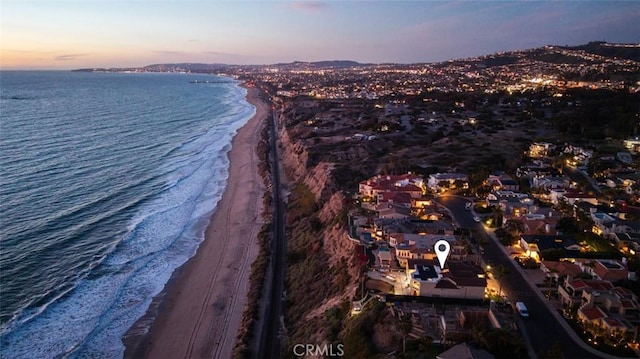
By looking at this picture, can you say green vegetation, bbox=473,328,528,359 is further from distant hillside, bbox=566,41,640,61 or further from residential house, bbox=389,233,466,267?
distant hillside, bbox=566,41,640,61

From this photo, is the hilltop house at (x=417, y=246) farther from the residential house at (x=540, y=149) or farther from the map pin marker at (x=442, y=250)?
the residential house at (x=540, y=149)

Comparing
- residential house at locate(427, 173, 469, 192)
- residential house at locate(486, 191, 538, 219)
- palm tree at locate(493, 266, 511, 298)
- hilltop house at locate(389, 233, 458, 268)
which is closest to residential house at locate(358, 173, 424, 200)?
residential house at locate(427, 173, 469, 192)

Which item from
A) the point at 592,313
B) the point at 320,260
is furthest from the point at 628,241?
the point at 320,260

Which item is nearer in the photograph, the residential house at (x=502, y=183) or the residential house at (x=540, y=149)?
the residential house at (x=502, y=183)

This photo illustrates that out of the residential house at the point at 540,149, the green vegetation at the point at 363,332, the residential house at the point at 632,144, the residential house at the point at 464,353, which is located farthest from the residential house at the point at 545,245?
the residential house at the point at 632,144

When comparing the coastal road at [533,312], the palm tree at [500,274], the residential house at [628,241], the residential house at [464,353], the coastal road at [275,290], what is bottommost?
Answer: the coastal road at [275,290]
